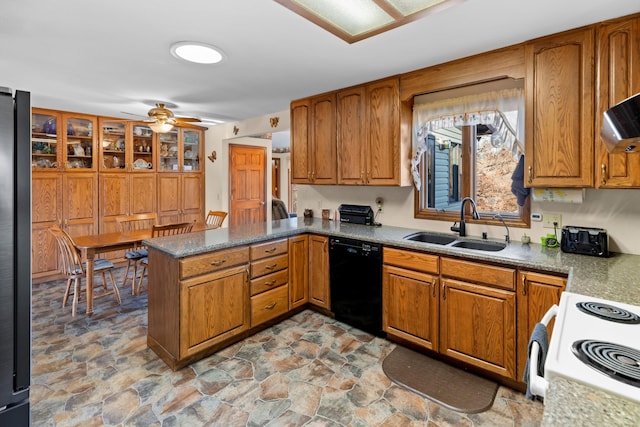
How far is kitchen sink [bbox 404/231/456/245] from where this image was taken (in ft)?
9.53

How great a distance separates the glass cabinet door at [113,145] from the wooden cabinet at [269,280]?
3.47 meters

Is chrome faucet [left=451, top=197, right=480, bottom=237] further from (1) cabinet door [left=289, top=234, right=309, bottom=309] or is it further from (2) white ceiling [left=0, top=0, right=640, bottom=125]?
(1) cabinet door [left=289, top=234, right=309, bottom=309]

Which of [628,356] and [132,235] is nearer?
[628,356]

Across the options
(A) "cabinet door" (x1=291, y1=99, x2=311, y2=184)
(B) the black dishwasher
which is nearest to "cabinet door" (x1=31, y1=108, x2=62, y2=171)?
(A) "cabinet door" (x1=291, y1=99, x2=311, y2=184)

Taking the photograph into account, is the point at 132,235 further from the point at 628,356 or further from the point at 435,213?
the point at 628,356

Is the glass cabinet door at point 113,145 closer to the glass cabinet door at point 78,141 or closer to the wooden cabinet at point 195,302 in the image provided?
the glass cabinet door at point 78,141

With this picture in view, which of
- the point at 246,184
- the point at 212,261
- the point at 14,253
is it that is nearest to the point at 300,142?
the point at 212,261

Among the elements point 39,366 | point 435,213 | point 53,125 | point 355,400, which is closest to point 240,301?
point 355,400

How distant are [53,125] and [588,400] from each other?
5.89 meters

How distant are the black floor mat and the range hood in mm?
1635

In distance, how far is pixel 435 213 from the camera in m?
3.13

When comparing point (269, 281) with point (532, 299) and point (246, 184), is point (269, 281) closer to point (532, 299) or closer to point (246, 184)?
point (532, 299)

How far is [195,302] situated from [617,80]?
10.1ft

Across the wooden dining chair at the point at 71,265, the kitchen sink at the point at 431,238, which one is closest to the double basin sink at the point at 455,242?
the kitchen sink at the point at 431,238
